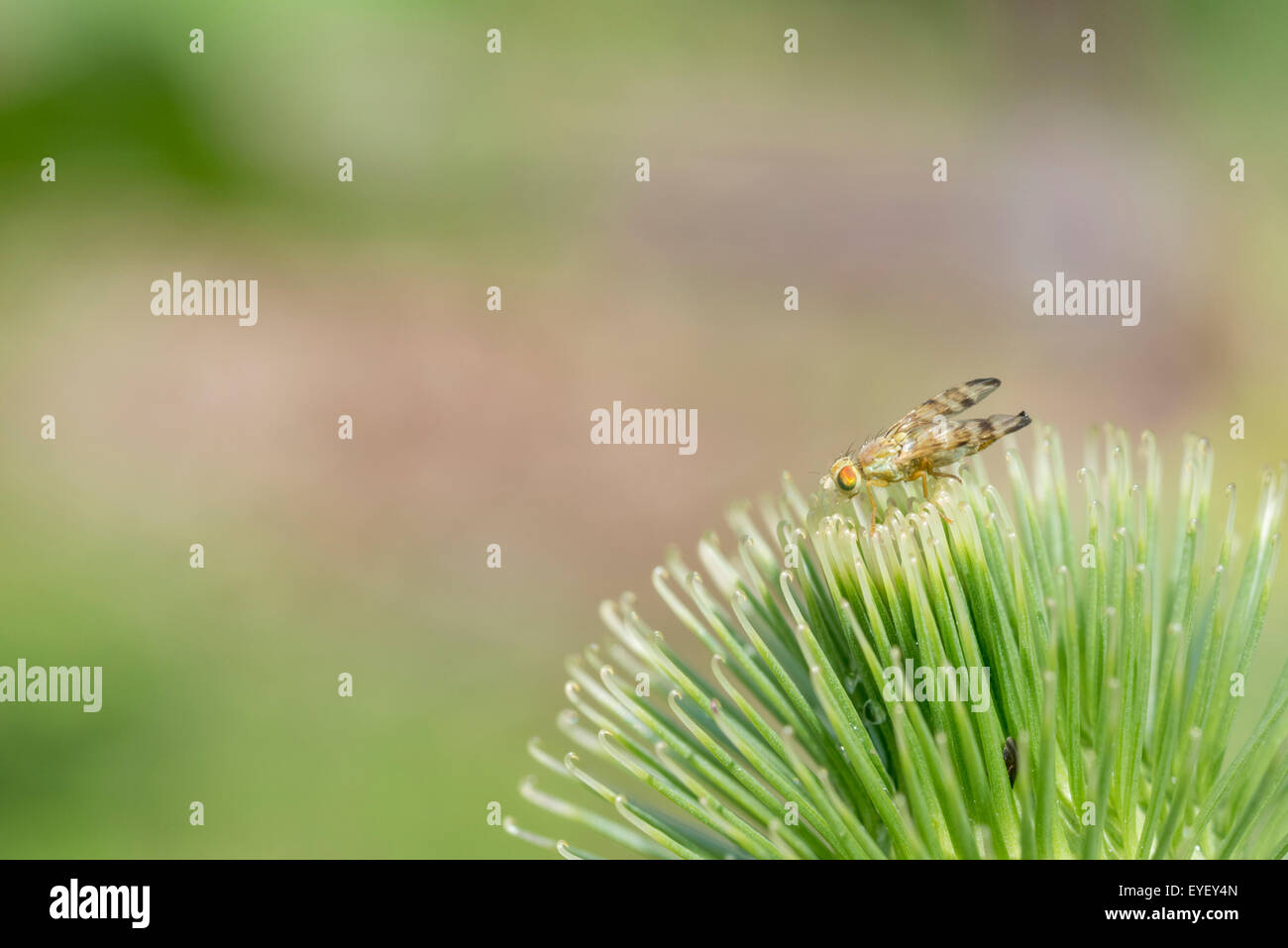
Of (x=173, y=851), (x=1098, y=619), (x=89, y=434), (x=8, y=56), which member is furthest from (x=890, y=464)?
(x=8, y=56)

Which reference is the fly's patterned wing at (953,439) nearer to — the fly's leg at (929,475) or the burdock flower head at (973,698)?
the fly's leg at (929,475)

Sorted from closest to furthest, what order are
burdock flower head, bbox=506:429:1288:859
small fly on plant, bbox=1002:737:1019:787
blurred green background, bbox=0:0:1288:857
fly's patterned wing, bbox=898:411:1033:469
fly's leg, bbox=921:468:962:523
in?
1. burdock flower head, bbox=506:429:1288:859
2. small fly on plant, bbox=1002:737:1019:787
3. fly's leg, bbox=921:468:962:523
4. fly's patterned wing, bbox=898:411:1033:469
5. blurred green background, bbox=0:0:1288:857

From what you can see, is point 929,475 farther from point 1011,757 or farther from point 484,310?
point 484,310

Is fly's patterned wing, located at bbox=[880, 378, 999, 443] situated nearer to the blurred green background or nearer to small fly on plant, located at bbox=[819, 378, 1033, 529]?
small fly on plant, located at bbox=[819, 378, 1033, 529]

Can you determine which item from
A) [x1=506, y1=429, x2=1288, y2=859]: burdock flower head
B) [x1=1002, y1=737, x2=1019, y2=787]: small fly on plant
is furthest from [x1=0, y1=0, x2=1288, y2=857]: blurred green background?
[x1=1002, y1=737, x2=1019, y2=787]: small fly on plant
